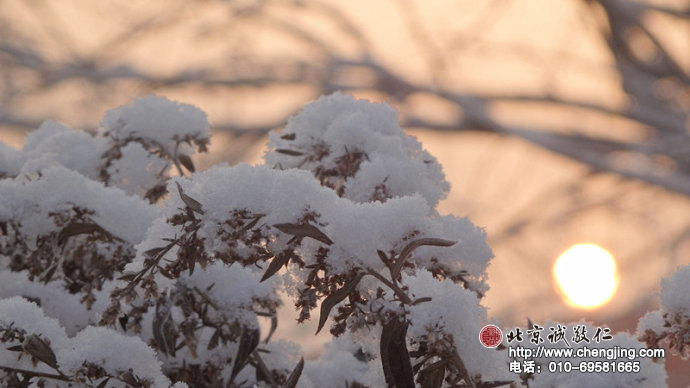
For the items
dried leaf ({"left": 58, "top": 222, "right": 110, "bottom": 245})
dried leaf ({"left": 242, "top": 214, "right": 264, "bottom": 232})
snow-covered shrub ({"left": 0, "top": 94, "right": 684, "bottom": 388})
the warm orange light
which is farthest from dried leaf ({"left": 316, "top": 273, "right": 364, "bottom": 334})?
the warm orange light

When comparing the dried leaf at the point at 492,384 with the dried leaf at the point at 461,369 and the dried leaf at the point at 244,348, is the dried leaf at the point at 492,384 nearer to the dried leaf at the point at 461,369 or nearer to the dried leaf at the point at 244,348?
the dried leaf at the point at 461,369

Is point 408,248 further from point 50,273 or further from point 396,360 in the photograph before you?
point 50,273

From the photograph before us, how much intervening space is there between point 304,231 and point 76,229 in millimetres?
388

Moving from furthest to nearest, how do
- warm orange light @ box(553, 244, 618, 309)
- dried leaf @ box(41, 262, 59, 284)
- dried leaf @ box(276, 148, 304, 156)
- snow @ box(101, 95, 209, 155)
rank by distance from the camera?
warm orange light @ box(553, 244, 618, 309) → snow @ box(101, 95, 209, 155) → dried leaf @ box(276, 148, 304, 156) → dried leaf @ box(41, 262, 59, 284)

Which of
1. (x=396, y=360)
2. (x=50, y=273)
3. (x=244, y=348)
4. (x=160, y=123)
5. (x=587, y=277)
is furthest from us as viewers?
(x=587, y=277)

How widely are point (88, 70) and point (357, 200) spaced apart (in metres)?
7.75

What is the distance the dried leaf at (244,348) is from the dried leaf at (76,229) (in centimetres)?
26

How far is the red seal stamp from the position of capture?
3.05ft

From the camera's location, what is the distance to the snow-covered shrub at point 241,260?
2.76ft

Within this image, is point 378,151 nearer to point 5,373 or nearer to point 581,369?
point 581,369

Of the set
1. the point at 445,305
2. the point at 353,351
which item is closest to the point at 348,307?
the point at 445,305

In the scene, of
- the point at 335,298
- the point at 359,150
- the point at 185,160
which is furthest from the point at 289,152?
the point at 335,298

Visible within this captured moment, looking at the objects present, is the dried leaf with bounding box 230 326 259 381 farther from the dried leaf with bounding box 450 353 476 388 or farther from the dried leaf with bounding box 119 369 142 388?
the dried leaf with bounding box 450 353 476 388

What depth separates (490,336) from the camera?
959 mm
